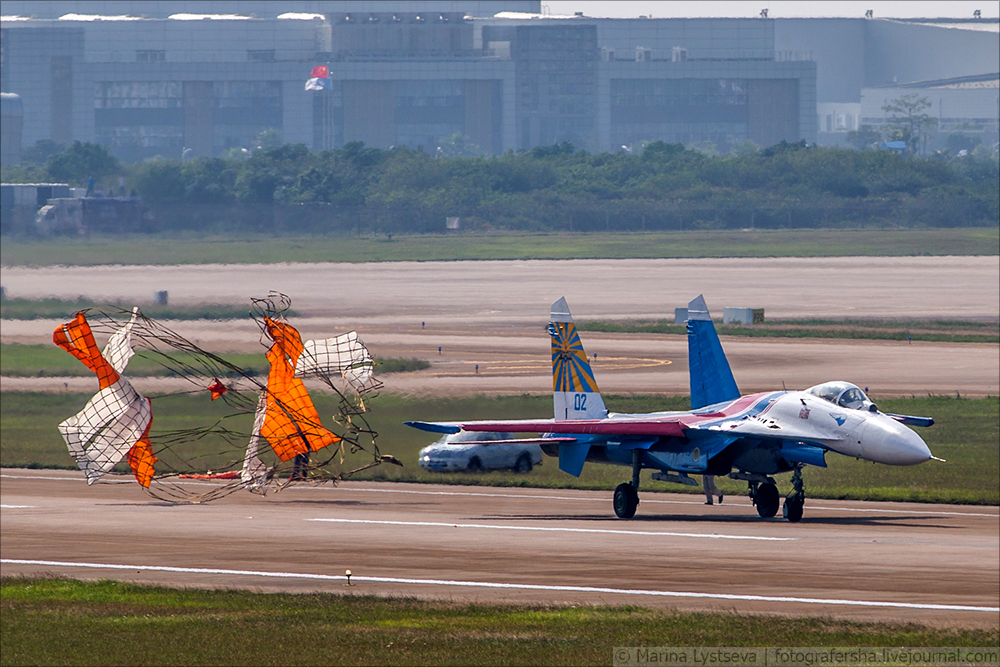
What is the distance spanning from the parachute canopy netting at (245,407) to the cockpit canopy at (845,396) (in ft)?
23.6

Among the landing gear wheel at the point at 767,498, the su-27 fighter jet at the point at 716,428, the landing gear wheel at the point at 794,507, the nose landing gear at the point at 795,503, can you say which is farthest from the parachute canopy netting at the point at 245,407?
the landing gear wheel at the point at 767,498

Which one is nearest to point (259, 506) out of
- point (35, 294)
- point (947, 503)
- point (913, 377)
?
point (947, 503)

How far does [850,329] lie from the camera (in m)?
121

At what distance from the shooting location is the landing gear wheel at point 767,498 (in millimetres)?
35344

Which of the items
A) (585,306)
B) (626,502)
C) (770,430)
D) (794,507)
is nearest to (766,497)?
(794,507)

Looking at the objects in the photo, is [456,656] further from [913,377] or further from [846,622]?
[913,377]

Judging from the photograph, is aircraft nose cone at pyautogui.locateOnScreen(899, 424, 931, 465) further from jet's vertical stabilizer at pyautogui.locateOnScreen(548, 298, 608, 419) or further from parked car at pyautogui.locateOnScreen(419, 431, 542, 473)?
parked car at pyautogui.locateOnScreen(419, 431, 542, 473)

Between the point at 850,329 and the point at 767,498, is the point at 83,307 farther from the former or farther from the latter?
the point at 767,498

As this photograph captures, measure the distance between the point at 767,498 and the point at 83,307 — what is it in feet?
259

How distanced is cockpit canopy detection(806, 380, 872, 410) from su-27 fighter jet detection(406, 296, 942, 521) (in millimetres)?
18

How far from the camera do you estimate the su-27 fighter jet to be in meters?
14.5

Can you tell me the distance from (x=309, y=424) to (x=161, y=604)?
114 feet

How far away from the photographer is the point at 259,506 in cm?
6831

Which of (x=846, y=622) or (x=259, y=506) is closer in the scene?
(x=846, y=622)
